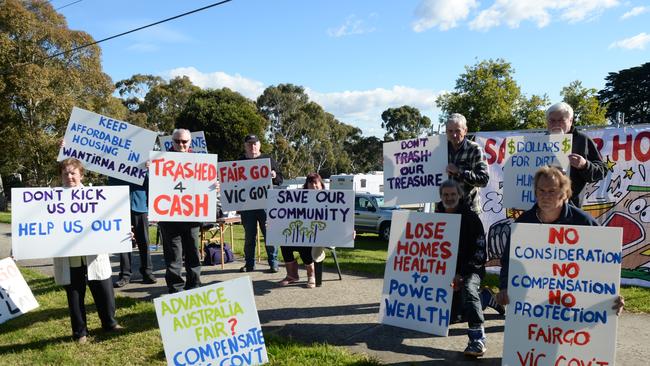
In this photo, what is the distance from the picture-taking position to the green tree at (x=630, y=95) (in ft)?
185

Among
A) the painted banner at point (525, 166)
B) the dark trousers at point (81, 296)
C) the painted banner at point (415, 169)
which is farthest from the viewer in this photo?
the painted banner at point (415, 169)

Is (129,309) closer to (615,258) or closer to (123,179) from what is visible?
(123,179)

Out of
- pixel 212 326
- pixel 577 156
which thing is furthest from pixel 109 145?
pixel 577 156

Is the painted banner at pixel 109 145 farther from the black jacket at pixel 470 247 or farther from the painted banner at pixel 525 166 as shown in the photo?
the painted banner at pixel 525 166

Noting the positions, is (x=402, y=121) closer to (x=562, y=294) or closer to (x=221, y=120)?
(x=221, y=120)

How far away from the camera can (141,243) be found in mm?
6773

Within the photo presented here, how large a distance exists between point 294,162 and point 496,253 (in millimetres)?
46733

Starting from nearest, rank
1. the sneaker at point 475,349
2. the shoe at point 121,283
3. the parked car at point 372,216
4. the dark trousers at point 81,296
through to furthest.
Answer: the sneaker at point 475,349, the dark trousers at point 81,296, the shoe at point 121,283, the parked car at point 372,216

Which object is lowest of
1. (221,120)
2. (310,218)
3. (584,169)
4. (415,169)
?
(310,218)

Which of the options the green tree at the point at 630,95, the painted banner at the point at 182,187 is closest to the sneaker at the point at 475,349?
the painted banner at the point at 182,187

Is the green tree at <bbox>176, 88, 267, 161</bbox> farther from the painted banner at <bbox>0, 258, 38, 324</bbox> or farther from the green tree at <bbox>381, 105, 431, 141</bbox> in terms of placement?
the painted banner at <bbox>0, 258, 38, 324</bbox>

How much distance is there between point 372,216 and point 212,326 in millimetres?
11983

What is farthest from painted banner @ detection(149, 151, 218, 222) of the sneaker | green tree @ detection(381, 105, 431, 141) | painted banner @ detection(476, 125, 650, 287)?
green tree @ detection(381, 105, 431, 141)

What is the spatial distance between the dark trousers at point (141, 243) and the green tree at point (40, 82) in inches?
728
